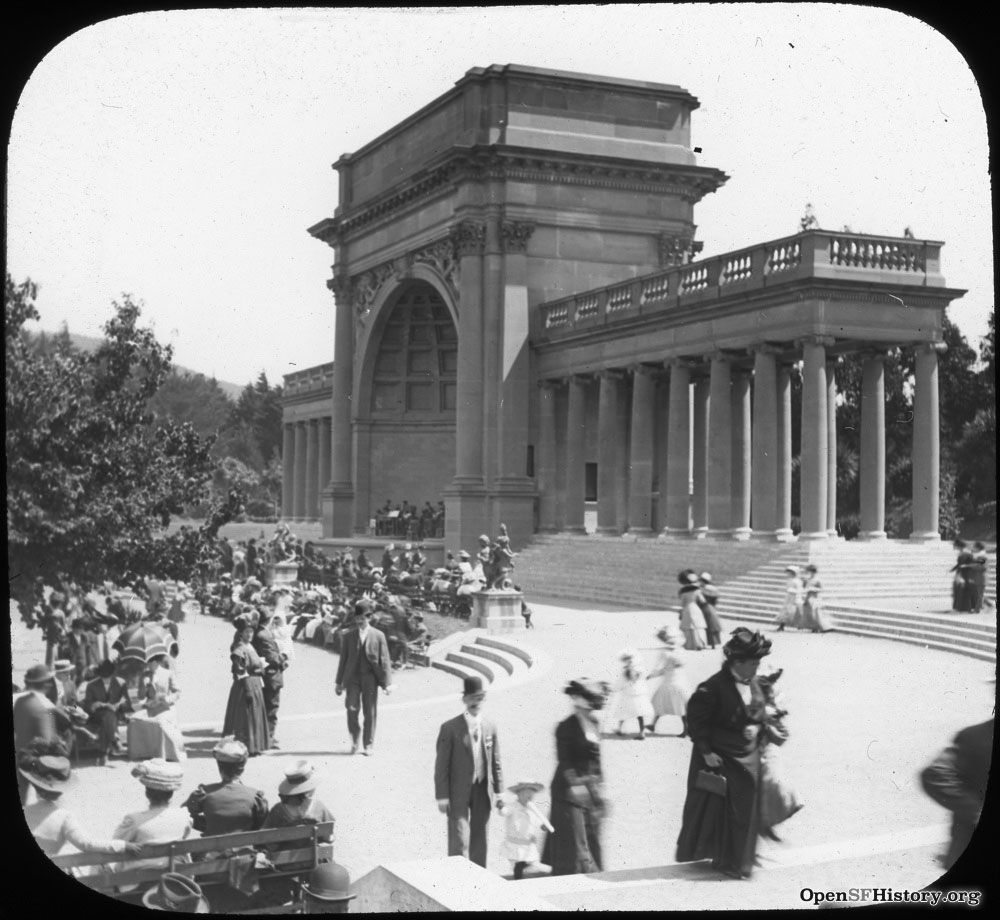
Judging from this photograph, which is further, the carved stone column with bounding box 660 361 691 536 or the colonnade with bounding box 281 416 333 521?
the colonnade with bounding box 281 416 333 521

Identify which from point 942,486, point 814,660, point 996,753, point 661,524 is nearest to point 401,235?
point 661,524

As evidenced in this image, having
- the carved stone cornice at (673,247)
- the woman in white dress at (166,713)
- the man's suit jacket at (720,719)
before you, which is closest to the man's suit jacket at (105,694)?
the woman in white dress at (166,713)

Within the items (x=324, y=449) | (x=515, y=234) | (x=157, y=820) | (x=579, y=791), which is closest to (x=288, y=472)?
(x=324, y=449)

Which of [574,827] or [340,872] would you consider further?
[574,827]

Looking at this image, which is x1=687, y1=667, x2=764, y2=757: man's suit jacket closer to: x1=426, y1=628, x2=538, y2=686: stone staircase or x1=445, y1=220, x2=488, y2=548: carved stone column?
→ x1=426, y1=628, x2=538, y2=686: stone staircase

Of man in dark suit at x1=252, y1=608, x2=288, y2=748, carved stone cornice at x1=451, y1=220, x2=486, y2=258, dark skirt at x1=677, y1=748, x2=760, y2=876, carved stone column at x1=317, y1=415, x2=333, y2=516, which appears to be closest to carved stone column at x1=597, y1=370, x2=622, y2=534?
carved stone cornice at x1=451, y1=220, x2=486, y2=258

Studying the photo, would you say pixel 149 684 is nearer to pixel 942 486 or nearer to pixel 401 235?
pixel 942 486

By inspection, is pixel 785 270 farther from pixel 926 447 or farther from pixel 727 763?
pixel 727 763
